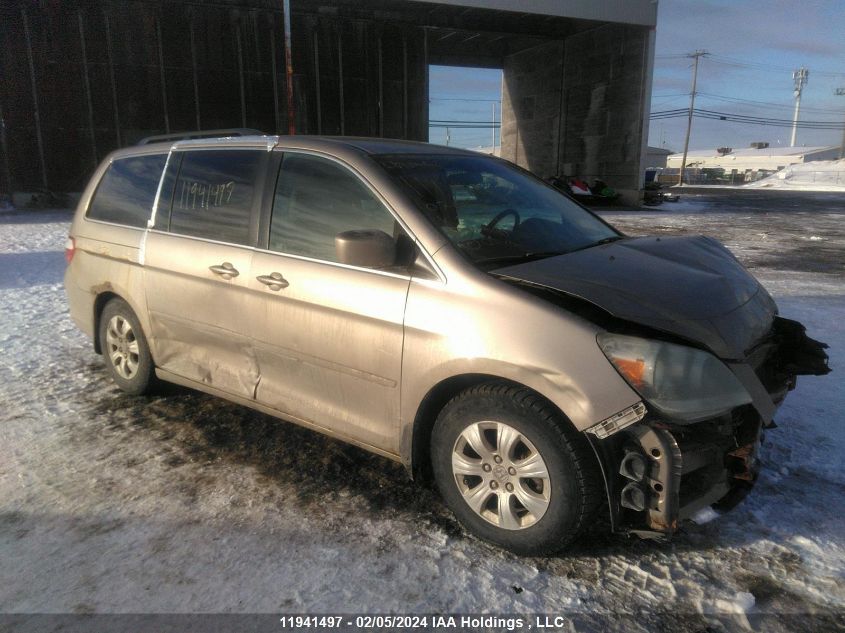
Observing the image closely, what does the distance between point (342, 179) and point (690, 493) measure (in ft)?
7.19

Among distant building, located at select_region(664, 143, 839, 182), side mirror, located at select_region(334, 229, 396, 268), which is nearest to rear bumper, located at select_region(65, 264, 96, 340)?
side mirror, located at select_region(334, 229, 396, 268)

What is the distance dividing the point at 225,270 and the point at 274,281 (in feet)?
1.38

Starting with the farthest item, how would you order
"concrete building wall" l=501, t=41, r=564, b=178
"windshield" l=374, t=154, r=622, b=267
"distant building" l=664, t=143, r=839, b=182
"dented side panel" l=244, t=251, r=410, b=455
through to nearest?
"distant building" l=664, t=143, r=839, b=182 < "concrete building wall" l=501, t=41, r=564, b=178 < "windshield" l=374, t=154, r=622, b=267 < "dented side panel" l=244, t=251, r=410, b=455

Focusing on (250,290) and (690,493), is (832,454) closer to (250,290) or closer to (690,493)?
(690,493)

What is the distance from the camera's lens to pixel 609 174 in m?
24.4

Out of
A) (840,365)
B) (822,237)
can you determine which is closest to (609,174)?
(822,237)

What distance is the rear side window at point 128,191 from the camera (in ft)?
13.6

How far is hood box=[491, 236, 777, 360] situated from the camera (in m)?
2.49

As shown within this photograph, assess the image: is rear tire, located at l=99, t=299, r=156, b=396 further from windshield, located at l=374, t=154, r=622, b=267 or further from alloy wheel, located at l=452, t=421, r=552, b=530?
alloy wheel, located at l=452, t=421, r=552, b=530

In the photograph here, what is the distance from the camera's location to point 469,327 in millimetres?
2590

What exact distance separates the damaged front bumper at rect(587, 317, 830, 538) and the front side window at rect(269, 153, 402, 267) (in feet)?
4.49

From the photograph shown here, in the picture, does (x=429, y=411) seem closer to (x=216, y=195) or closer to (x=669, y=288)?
(x=669, y=288)

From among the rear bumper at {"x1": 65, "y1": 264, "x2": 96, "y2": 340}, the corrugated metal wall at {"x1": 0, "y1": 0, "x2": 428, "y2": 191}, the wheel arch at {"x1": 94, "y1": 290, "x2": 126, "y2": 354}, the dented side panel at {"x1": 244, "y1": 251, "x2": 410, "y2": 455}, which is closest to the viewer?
the dented side panel at {"x1": 244, "y1": 251, "x2": 410, "y2": 455}

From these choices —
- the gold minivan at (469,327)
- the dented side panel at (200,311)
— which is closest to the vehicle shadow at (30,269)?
the gold minivan at (469,327)
